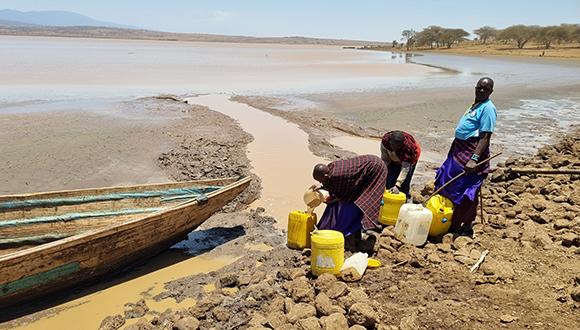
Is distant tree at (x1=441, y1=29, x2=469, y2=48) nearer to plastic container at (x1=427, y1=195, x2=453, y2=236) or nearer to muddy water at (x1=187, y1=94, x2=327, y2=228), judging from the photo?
muddy water at (x1=187, y1=94, x2=327, y2=228)

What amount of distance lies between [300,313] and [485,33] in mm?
94237

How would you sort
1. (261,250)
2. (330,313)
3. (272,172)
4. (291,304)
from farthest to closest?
(272,172), (261,250), (291,304), (330,313)

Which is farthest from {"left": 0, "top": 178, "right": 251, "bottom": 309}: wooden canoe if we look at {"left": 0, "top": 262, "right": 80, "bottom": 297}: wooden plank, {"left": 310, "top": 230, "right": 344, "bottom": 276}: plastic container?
{"left": 310, "top": 230, "right": 344, "bottom": 276}: plastic container

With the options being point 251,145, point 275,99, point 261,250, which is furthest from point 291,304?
point 275,99

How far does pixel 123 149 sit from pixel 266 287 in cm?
666

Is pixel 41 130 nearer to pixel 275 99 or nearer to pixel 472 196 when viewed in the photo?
pixel 275 99

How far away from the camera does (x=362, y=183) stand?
4734 mm

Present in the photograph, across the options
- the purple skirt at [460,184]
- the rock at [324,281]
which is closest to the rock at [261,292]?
the rock at [324,281]

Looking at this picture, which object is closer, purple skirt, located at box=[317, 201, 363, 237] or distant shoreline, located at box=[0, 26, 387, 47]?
purple skirt, located at box=[317, 201, 363, 237]

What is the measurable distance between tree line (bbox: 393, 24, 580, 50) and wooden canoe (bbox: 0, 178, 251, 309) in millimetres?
68651

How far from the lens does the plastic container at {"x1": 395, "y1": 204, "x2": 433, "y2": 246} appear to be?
483 cm

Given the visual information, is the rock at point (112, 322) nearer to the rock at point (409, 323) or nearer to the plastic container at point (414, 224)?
the rock at point (409, 323)

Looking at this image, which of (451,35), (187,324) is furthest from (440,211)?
(451,35)

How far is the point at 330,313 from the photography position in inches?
142
